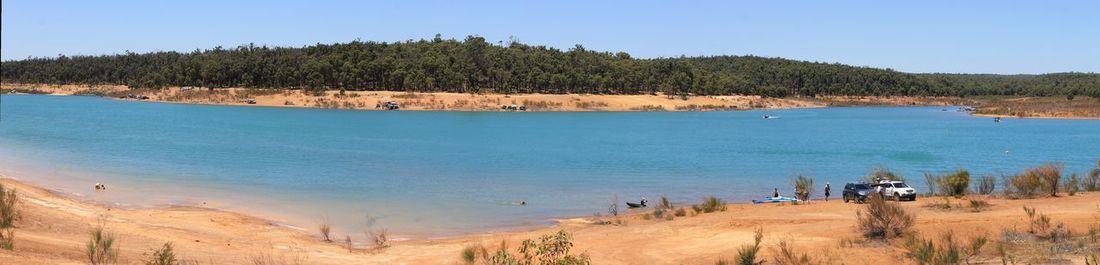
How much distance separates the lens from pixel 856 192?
1243 inches

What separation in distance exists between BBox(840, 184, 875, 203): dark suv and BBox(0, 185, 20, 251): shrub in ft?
86.7

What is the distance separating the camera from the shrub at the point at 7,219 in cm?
1577

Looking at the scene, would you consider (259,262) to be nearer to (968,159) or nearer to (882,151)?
(968,159)

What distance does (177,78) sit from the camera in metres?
184

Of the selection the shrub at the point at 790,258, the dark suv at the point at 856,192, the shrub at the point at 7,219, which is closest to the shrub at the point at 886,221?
the shrub at the point at 790,258

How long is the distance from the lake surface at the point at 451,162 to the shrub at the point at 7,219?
8.10 m

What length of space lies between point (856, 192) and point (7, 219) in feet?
90.1

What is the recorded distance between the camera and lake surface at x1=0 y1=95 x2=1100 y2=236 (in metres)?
32.2

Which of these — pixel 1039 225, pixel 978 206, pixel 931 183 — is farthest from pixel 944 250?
pixel 931 183

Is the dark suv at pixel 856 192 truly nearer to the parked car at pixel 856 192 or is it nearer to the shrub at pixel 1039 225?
the parked car at pixel 856 192

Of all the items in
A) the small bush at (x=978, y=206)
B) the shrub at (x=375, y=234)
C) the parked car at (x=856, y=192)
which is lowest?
the shrub at (x=375, y=234)

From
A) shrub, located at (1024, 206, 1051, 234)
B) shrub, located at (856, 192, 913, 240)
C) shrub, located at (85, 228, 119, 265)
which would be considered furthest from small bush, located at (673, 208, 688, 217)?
shrub, located at (85, 228, 119, 265)

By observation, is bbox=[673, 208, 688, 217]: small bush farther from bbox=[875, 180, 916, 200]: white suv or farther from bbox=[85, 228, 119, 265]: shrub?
bbox=[85, 228, 119, 265]: shrub

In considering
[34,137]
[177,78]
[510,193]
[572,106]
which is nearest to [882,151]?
[510,193]
